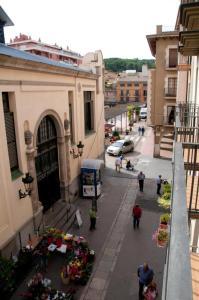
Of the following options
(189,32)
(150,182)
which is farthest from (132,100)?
(189,32)

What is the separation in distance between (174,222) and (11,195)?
9.74 meters

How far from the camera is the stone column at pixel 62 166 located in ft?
50.0

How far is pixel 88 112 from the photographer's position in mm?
20312

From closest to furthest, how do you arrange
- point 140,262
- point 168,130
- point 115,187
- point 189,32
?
point 189,32 < point 140,262 < point 115,187 < point 168,130

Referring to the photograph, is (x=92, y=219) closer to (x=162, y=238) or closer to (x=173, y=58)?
(x=162, y=238)

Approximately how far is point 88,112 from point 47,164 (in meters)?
7.34

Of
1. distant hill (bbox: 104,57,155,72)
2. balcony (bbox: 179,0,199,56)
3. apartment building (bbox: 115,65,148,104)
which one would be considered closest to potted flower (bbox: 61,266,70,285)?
balcony (bbox: 179,0,199,56)

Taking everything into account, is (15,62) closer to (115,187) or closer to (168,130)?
(115,187)

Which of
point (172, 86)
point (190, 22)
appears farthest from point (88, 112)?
point (190, 22)

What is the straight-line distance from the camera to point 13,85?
10.4 meters

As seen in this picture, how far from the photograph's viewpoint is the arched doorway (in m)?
13.5

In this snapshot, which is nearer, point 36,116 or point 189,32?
point 189,32

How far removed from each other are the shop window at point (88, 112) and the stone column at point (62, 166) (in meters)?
4.95

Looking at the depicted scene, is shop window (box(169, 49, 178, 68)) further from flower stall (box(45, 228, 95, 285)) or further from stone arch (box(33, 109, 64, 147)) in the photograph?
flower stall (box(45, 228, 95, 285))
